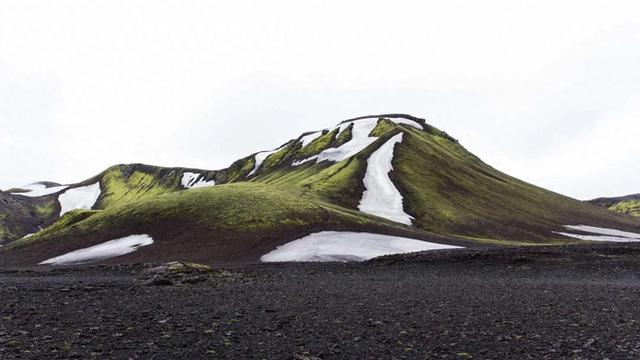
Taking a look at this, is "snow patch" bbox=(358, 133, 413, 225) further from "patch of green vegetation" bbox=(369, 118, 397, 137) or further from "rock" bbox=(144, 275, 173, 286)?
"rock" bbox=(144, 275, 173, 286)

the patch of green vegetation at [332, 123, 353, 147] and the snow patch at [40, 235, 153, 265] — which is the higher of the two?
the patch of green vegetation at [332, 123, 353, 147]

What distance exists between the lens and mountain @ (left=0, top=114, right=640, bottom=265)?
61.0 m

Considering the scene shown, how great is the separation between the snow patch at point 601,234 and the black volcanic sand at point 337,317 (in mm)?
58356

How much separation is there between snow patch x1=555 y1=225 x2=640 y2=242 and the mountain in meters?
0.74

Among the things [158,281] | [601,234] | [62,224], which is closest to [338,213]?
[158,281]

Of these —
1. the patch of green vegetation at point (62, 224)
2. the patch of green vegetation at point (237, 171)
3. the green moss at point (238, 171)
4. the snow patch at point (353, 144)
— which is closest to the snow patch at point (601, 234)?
the snow patch at point (353, 144)

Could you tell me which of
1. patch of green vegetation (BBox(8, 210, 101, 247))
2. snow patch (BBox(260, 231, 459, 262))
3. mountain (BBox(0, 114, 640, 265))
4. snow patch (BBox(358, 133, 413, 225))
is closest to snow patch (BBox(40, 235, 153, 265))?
mountain (BBox(0, 114, 640, 265))

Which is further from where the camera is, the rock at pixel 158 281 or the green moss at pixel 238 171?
the green moss at pixel 238 171

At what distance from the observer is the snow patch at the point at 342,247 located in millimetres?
49750

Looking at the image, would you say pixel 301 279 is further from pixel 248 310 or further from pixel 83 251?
pixel 83 251

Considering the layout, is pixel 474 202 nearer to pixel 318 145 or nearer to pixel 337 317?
pixel 318 145

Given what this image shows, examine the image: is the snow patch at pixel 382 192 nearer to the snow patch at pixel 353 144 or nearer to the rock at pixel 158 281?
the snow patch at pixel 353 144

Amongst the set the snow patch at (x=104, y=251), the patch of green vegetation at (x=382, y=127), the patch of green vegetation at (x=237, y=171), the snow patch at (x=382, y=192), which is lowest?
the snow patch at (x=104, y=251)

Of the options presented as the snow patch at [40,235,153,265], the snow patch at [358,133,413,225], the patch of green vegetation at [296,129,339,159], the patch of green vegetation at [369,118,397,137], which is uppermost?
the patch of green vegetation at [369,118,397,137]
